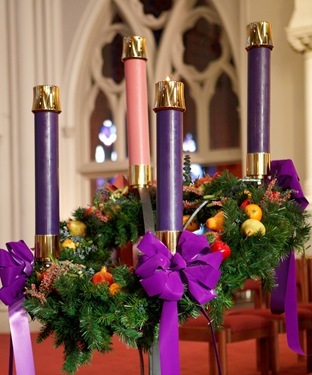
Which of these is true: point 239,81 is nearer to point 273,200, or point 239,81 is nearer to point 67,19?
point 67,19

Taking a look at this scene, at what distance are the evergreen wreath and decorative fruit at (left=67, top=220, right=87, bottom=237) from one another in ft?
0.22

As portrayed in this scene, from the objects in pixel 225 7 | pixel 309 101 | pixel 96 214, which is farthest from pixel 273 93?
pixel 96 214

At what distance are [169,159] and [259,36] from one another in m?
0.45

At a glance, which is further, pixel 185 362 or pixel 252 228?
pixel 185 362

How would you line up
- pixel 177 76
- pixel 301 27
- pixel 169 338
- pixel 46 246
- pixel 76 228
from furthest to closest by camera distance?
pixel 177 76 < pixel 301 27 < pixel 76 228 < pixel 46 246 < pixel 169 338

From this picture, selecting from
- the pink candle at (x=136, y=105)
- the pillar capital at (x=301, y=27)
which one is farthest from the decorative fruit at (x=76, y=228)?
the pillar capital at (x=301, y=27)

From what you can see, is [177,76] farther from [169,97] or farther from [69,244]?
[169,97]

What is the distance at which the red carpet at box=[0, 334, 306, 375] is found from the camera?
534 centimetres

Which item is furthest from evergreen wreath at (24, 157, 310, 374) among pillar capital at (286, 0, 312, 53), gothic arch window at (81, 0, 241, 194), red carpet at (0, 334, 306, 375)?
gothic arch window at (81, 0, 241, 194)

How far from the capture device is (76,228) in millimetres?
2020

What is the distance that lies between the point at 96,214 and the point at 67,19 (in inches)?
274

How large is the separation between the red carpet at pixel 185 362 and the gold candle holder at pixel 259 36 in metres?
3.45

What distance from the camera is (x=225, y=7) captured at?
7680 mm

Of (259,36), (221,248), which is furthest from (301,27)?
(221,248)
